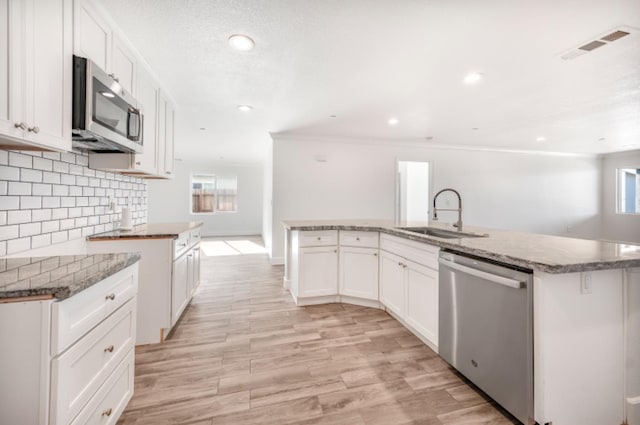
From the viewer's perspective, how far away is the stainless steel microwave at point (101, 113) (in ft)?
4.68

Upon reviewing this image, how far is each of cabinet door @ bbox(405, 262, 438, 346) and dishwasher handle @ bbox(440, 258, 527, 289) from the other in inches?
8.2

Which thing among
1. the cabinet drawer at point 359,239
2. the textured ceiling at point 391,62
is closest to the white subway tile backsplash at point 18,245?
the textured ceiling at point 391,62

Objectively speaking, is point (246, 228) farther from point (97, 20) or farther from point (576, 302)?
point (576, 302)

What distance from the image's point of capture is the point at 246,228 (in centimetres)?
919

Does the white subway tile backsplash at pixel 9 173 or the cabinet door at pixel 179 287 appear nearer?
the white subway tile backsplash at pixel 9 173

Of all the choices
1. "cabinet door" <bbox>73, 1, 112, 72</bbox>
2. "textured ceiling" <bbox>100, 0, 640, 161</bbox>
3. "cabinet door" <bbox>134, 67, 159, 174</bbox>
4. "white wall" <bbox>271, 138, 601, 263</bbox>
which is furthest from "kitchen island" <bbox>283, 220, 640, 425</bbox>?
"white wall" <bbox>271, 138, 601, 263</bbox>

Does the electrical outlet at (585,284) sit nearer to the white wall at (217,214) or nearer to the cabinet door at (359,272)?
the cabinet door at (359,272)

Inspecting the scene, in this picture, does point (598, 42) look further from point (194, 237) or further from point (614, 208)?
point (614, 208)

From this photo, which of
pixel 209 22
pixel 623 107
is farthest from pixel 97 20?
pixel 623 107

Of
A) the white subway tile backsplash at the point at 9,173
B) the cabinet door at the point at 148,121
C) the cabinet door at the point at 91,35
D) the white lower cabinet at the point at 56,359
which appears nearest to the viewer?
the white lower cabinet at the point at 56,359

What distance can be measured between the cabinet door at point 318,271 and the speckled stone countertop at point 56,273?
5.74ft

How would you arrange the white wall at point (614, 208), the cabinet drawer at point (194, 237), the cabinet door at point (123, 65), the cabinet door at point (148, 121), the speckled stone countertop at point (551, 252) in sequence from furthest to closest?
the white wall at point (614, 208)
the cabinet drawer at point (194, 237)
the cabinet door at point (148, 121)
the cabinet door at point (123, 65)
the speckled stone countertop at point (551, 252)

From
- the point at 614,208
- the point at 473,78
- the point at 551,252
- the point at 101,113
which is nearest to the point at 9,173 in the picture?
the point at 101,113

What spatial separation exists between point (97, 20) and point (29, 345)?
1.84 m
